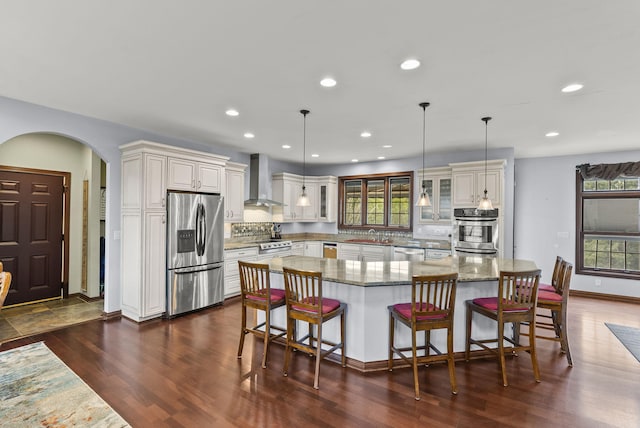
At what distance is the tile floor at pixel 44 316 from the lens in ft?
12.8

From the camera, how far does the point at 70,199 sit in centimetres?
530

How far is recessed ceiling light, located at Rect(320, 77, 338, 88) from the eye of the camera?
2906mm

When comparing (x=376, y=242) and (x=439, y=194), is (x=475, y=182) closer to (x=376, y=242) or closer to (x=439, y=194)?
(x=439, y=194)

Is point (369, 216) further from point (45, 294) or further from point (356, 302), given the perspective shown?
point (45, 294)

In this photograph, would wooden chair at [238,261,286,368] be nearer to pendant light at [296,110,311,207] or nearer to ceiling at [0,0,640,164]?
pendant light at [296,110,311,207]

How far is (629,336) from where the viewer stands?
3.85 metres

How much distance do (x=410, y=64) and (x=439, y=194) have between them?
12.9ft

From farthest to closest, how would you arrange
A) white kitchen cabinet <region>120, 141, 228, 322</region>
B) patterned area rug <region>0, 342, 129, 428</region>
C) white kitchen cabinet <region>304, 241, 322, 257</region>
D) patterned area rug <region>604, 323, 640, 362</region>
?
white kitchen cabinet <region>304, 241, 322, 257</region>, white kitchen cabinet <region>120, 141, 228, 322</region>, patterned area rug <region>604, 323, 640, 362</region>, patterned area rug <region>0, 342, 129, 428</region>

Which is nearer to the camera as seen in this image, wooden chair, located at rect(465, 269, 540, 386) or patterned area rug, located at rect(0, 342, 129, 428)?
patterned area rug, located at rect(0, 342, 129, 428)

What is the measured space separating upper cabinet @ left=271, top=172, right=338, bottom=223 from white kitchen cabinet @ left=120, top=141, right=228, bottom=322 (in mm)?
2946

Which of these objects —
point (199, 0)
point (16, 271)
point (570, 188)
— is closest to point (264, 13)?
point (199, 0)

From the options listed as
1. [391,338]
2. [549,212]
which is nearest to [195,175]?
[391,338]

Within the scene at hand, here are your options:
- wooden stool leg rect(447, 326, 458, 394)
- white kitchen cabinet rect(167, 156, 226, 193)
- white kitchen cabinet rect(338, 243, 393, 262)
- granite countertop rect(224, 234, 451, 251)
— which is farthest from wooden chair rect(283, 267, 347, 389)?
white kitchen cabinet rect(338, 243, 393, 262)

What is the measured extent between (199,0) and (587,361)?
4558 millimetres
